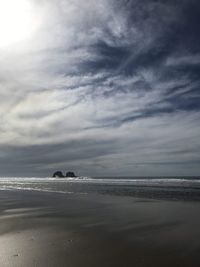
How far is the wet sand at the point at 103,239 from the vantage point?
375 inches

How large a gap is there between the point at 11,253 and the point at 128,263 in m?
3.73

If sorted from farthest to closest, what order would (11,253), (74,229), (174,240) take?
1. (74,229)
2. (174,240)
3. (11,253)

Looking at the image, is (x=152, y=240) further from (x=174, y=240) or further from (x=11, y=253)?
(x=11, y=253)

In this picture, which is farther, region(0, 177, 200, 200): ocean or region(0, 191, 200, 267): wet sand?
region(0, 177, 200, 200): ocean

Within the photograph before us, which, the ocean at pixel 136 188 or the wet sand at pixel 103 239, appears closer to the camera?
the wet sand at pixel 103 239

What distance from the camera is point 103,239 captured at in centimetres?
1252

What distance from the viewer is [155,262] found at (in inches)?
364

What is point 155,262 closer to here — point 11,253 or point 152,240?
point 152,240

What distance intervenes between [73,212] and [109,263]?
12166 mm

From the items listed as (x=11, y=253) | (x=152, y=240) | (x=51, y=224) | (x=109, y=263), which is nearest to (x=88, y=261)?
(x=109, y=263)

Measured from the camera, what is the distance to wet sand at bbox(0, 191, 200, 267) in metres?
9.52

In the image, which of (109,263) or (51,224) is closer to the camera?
(109,263)

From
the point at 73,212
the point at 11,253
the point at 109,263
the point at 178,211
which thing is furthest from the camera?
the point at 73,212

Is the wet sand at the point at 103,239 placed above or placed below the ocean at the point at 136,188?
below
